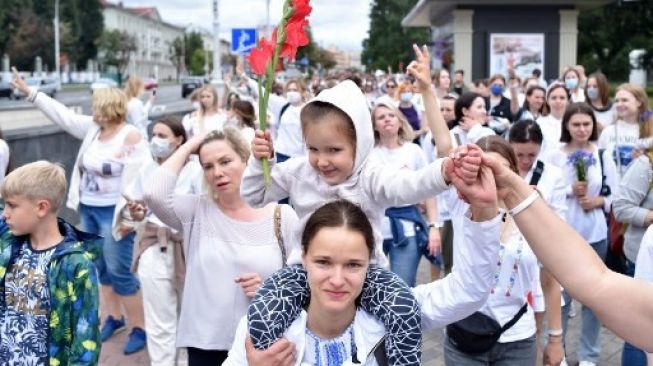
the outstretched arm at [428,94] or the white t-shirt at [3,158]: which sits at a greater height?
the outstretched arm at [428,94]

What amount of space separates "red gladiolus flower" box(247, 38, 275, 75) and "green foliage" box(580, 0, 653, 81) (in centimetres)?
4283

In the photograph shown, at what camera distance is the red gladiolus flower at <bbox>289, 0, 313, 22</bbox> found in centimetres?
251

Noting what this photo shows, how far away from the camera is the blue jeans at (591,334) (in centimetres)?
533

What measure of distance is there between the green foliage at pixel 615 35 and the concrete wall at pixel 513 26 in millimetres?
17003

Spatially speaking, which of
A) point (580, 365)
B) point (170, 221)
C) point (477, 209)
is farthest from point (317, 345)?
point (580, 365)

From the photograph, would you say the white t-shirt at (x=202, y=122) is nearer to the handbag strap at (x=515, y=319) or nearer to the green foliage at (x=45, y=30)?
the handbag strap at (x=515, y=319)

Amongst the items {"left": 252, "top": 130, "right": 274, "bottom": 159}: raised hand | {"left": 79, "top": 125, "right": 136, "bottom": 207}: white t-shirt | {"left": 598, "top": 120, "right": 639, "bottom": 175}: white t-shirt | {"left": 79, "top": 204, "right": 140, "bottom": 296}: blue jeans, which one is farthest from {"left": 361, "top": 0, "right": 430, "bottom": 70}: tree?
{"left": 252, "top": 130, "right": 274, "bottom": 159}: raised hand

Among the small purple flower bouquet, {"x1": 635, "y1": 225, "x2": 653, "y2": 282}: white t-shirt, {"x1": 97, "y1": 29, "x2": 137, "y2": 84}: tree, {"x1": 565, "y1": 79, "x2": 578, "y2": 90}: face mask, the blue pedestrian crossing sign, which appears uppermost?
{"x1": 97, "y1": 29, "x2": 137, "y2": 84}: tree

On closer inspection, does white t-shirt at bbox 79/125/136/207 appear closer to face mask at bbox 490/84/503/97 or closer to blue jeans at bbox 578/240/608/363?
blue jeans at bbox 578/240/608/363

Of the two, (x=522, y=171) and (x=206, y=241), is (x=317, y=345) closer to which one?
(x=206, y=241)

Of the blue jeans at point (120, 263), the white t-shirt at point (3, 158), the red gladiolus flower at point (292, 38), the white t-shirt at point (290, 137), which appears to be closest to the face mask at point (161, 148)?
the white t-shirt at point (3, 158)

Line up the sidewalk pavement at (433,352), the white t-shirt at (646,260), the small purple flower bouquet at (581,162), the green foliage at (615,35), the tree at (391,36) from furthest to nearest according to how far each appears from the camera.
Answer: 1. the tree at (391,36)
2. the green foliage at (615,35)
3. the sidewalk pavement at (433,352)
4. the small purple flower bouquet at (581,162)
5. the white t-shirt at (646,260)

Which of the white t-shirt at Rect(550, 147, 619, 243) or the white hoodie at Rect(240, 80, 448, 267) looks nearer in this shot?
the white hoodie at Rect(240, 80, 448, 267)

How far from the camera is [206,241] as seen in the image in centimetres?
354
